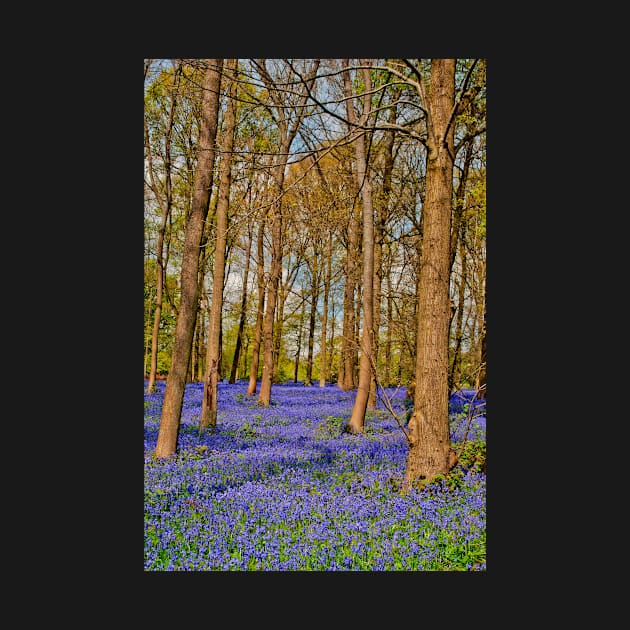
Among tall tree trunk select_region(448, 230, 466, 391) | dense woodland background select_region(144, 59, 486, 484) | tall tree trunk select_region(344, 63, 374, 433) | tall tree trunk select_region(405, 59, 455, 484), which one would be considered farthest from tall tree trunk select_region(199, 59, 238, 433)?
tall tree trunk select_region(448, 230, 466, 391)

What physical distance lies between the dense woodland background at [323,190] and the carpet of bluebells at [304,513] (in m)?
0.97

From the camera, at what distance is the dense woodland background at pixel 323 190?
5.00 metres

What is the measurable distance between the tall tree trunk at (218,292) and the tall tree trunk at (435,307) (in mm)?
3695

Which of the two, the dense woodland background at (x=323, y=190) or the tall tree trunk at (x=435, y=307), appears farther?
the dense woodland background at (x=323, y=190)

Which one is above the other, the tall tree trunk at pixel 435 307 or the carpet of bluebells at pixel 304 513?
the tall tree trunk at pixel 435 307

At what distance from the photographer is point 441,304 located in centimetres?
487

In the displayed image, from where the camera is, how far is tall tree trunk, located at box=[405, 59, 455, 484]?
4.81 m

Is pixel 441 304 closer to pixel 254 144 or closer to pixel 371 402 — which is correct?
pixel 254 144

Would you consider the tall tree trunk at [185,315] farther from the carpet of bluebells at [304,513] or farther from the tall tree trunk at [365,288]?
the tall tree trunk at [365,288]

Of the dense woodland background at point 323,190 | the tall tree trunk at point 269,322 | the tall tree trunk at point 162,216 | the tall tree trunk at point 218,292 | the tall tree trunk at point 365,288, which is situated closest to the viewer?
the dense woodland background at point 323,190

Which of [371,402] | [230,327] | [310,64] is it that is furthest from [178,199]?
[230,327]

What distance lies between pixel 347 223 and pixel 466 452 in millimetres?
6630

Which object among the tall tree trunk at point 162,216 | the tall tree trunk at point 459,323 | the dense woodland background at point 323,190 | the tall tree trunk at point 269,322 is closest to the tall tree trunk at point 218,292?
the dense woodland background at point 323,190

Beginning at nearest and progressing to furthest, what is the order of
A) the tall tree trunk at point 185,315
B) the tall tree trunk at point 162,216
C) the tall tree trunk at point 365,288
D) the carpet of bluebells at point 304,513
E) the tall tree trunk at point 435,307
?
the carpet of bluebells at point 304,513 < the tall tree trunk at point 435,307 < the tall tree trunk at point 185,315 < the tall tree trunk at point 365,288 < the tall tree trunk at point 162,216
